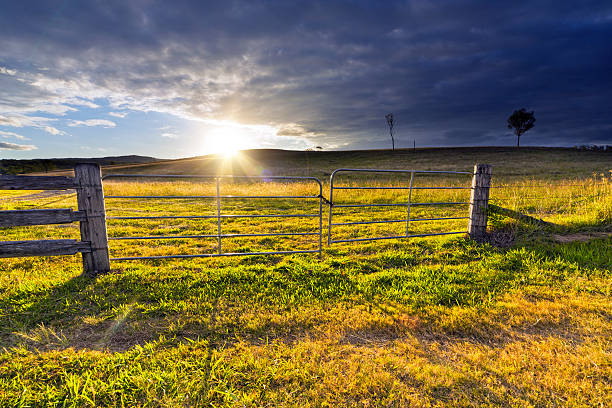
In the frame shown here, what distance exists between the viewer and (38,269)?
482 cm

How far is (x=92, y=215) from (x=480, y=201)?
25.4 ft

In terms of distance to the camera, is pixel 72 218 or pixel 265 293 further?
pixel 72 218

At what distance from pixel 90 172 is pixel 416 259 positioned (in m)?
5.86

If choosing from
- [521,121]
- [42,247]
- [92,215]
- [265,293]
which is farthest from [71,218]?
[521,121]

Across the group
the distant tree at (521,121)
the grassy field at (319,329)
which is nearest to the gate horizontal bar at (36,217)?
the grassy field at (319,329)

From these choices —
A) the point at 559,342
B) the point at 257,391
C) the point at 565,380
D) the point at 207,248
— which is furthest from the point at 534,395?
the point at 207,248

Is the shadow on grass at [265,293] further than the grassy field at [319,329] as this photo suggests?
Yes

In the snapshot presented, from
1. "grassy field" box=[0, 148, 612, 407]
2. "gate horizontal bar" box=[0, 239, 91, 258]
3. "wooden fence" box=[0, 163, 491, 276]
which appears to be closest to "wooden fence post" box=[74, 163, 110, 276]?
"wooden fence" box=[0, 163, 491, 276]

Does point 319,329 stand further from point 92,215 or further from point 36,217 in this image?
point 36,217

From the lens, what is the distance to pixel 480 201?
6391 millimetres

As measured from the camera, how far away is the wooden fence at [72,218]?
4125 mm

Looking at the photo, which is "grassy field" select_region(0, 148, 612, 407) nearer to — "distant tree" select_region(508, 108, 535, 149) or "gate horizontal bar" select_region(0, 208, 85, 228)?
"gate horizontal bar" select_region(0, 208, 85, 228)

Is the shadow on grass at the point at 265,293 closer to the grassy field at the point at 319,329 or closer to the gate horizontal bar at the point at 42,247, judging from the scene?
the grassy field at the point at 319,329

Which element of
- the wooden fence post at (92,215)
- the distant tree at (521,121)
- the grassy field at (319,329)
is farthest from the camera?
the distant tree at (521,121)
